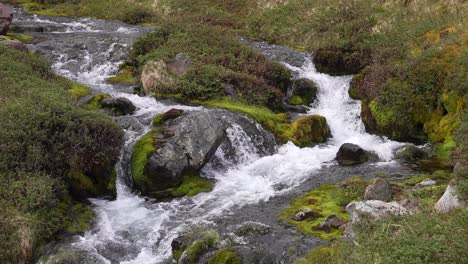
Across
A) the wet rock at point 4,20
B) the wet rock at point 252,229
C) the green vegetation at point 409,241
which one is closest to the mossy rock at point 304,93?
the wet rock at point 252,229

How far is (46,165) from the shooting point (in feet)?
49.9

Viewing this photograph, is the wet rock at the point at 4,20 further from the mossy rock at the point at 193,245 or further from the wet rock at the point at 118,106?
the mossy rock at the point at 193,245

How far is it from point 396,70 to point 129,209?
47.5ft

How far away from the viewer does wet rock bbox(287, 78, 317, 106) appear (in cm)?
2606

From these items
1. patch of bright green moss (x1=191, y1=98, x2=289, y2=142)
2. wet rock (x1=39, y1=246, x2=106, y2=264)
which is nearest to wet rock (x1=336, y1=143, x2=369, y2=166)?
patch of bright green moss (x1=191, y1=98, x2=289, y2=142)

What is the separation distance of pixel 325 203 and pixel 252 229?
3.12 m

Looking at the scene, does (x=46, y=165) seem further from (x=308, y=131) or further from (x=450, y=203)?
(x=450, y=203)

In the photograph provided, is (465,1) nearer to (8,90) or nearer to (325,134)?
(325,134)

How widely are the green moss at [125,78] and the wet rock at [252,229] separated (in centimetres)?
1517

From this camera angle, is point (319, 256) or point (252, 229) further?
point (252, 229)

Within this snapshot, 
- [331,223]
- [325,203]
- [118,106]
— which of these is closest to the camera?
[331,223]

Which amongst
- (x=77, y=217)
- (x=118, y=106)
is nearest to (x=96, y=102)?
(x=118, y=106)

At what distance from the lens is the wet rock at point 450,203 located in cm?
1059

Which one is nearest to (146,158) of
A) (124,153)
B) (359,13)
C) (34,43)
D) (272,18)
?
(124,153)
